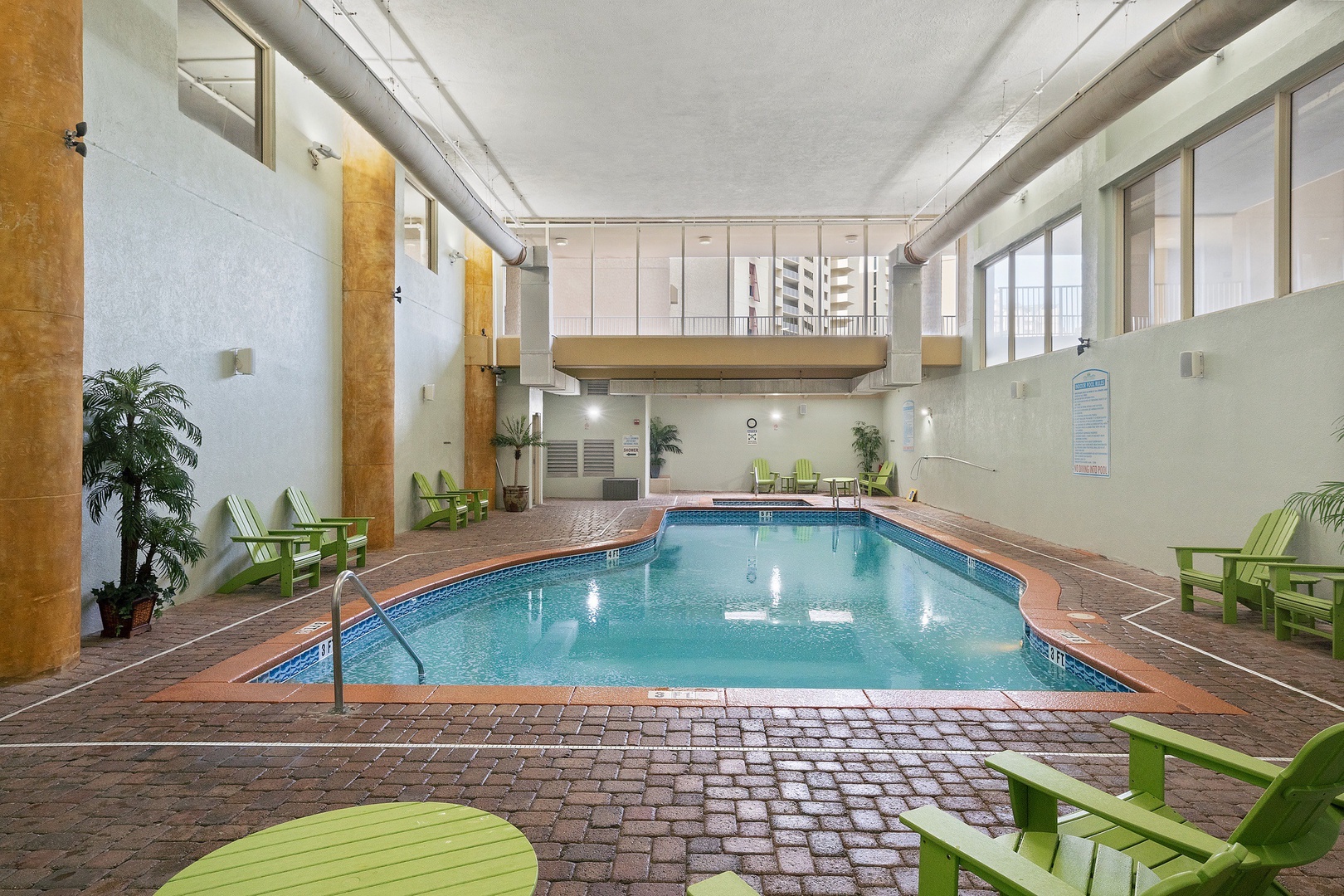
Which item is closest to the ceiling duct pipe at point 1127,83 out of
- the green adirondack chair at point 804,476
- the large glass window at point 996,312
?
the large glass window at point 996,312

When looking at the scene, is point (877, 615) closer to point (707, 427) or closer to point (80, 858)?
point (80, 858)

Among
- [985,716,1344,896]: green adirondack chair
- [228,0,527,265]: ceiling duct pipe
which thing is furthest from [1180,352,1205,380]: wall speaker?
[228,0,527,265]: ceiling duct pipe

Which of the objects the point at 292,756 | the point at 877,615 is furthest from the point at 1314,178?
the point at 292,756

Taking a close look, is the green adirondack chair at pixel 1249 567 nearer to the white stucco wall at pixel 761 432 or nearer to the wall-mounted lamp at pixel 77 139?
the wall-mounted lamp at pixel 77 139

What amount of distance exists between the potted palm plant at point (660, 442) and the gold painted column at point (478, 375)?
5.31 meters

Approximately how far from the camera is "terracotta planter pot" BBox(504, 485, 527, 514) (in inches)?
539

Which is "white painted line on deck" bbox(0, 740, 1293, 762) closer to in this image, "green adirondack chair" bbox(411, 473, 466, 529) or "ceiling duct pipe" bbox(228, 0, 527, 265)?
"ceiling duct pipe" bbox(228, 0, 527, 265)

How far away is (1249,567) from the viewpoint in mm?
5328

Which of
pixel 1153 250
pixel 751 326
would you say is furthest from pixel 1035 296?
pixel 751 326

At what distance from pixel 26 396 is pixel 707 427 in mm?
A: 15238

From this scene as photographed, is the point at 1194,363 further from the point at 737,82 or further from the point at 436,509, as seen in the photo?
the point at 436,509

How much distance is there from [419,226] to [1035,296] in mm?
8845

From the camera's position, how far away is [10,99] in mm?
3828

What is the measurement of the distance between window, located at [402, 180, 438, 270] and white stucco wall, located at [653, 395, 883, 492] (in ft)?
26.5
